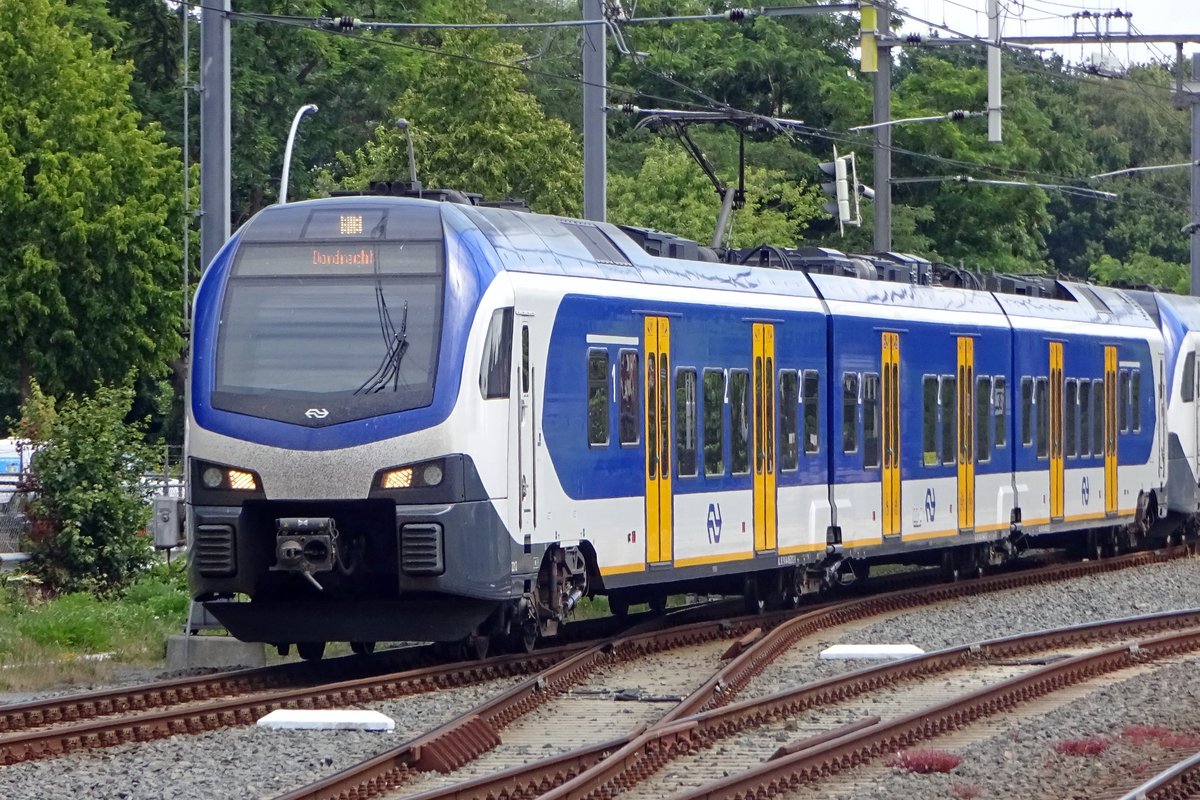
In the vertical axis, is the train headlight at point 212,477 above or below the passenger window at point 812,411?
below

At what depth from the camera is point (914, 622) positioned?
19781 millimetres

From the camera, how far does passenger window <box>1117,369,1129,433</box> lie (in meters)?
28.2

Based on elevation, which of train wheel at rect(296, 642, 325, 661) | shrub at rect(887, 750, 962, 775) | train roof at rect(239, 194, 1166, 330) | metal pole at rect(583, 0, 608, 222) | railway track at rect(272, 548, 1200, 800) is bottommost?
shrub at rect(887, 750, 962, 775)

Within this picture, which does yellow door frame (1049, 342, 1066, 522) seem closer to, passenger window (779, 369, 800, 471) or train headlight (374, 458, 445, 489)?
passenger window (779, 369, 800, 471)

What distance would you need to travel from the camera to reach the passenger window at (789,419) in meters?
19.5

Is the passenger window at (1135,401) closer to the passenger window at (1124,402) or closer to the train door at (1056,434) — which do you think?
the passenger window at (1124,402)

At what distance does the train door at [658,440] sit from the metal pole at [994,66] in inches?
429

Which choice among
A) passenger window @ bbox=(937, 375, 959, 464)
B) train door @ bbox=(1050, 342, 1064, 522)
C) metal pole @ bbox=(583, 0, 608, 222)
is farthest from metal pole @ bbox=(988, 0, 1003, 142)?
metal pole @ bbox=(583, 0, 608, 222)

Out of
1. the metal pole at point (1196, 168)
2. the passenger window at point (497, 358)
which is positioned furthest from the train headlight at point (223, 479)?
the metal pole at point (1196, 168)

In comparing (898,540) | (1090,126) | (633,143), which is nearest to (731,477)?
(898,540)

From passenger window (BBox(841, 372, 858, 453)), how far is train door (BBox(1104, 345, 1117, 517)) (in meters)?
7.67

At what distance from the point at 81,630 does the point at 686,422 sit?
197 inches

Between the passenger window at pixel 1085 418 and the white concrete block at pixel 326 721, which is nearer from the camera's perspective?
the white concrete block at pixel 326 721

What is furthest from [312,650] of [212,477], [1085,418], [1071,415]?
[1085,418]
